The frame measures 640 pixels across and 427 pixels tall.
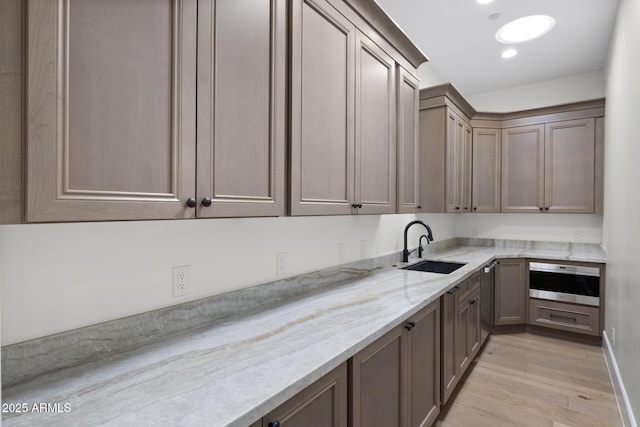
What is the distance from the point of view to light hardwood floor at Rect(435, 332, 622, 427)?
2.21 metres

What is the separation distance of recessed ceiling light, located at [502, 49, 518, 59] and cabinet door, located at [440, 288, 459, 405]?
2.56 metres

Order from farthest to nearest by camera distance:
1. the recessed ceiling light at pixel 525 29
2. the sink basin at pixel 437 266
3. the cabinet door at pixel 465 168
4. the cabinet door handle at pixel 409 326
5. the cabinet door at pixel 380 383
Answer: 1. the cabinet door at pixel 465 168
2. the sink basin at pixel 437 266
3. the recessed ceiling light at pixel 525 29
4. the cabinet door handle at pixel 409 326
5. the cabinet door at pixel 380 383

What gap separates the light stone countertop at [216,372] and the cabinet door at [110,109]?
1.50 feet

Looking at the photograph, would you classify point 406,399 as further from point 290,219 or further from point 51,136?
point 51,136

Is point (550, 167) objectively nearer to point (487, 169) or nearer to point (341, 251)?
point (487, 169)

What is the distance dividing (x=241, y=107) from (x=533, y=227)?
429 centimetres

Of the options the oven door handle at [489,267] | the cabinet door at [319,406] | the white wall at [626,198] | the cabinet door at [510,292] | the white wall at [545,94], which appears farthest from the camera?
the white wall at [545,94]

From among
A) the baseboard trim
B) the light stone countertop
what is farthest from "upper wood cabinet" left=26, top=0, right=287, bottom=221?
the baseboard trim

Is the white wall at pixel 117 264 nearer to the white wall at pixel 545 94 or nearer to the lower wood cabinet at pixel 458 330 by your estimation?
the lower wood cabinet at pixel 458 330

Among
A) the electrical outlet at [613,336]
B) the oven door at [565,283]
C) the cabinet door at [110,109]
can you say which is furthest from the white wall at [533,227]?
the cabinet door at [110,109]

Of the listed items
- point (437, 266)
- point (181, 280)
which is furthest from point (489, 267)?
point (181, 280)

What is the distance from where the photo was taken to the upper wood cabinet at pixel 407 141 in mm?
2207

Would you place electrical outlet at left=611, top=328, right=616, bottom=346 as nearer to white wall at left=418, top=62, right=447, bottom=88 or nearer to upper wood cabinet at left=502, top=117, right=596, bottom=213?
Result: upper wood cabinet at left=502, top=117, right=596, bottom=213

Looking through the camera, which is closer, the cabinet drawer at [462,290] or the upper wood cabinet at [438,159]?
the cabinet drawer at [462,290]
